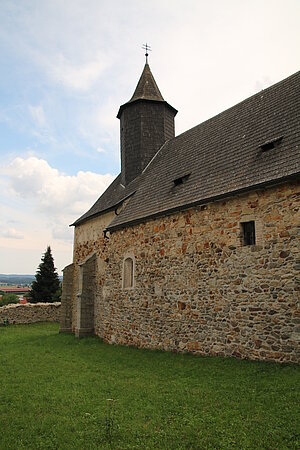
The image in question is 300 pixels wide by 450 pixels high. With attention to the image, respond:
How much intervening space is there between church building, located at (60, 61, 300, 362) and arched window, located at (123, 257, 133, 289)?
0.12 feet

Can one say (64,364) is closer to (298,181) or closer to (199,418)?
(199,418)

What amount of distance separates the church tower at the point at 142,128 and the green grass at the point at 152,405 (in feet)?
31.9

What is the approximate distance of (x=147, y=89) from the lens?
17.5 m

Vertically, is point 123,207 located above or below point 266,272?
above

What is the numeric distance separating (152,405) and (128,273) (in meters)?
6.94

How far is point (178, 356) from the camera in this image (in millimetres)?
8945

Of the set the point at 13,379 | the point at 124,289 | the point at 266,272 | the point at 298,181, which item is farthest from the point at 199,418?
the point at 124,289

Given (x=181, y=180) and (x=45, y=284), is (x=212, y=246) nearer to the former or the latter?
(x=181, y=180)

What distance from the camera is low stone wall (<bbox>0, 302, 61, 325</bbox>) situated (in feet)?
66.6

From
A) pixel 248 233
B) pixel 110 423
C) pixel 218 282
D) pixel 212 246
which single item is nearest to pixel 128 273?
pixel 212 246

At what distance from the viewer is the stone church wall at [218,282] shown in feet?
23.7

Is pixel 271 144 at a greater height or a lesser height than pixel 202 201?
greater

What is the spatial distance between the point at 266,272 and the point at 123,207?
739 cm

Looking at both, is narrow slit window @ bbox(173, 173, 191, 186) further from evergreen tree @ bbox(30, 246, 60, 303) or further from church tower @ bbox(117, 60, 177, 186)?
evergreen tree @ bbox(30, 246, 60, 303)
